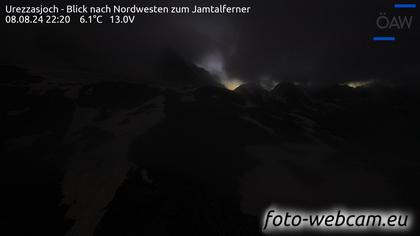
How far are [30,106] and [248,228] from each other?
69927 mm

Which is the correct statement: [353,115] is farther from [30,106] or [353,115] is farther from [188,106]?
[30,106]

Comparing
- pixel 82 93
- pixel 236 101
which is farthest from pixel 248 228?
pixel 82 93

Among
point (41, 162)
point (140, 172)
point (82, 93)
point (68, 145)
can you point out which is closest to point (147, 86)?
point (82, 93)

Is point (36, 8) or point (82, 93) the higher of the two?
point (36, 8)

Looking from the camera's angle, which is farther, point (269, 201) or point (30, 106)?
point (30, 106)

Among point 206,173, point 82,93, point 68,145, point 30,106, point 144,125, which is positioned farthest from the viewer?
point 82,93

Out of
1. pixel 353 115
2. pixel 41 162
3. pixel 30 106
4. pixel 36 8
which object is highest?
pixel 36 8

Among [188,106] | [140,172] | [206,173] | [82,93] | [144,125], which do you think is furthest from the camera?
[82,93]

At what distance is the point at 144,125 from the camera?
60.6 meters

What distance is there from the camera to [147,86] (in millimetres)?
98938

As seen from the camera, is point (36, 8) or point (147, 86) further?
point (147, 86)

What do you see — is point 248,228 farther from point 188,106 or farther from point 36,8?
point 188,106

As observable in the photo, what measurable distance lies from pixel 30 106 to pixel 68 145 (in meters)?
32.3

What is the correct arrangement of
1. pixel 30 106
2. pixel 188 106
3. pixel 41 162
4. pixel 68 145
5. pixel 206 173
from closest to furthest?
pixel 206 173 → pixel 41 162 → pixel 68 145 → pixel 30 106 → pixel 188 106
